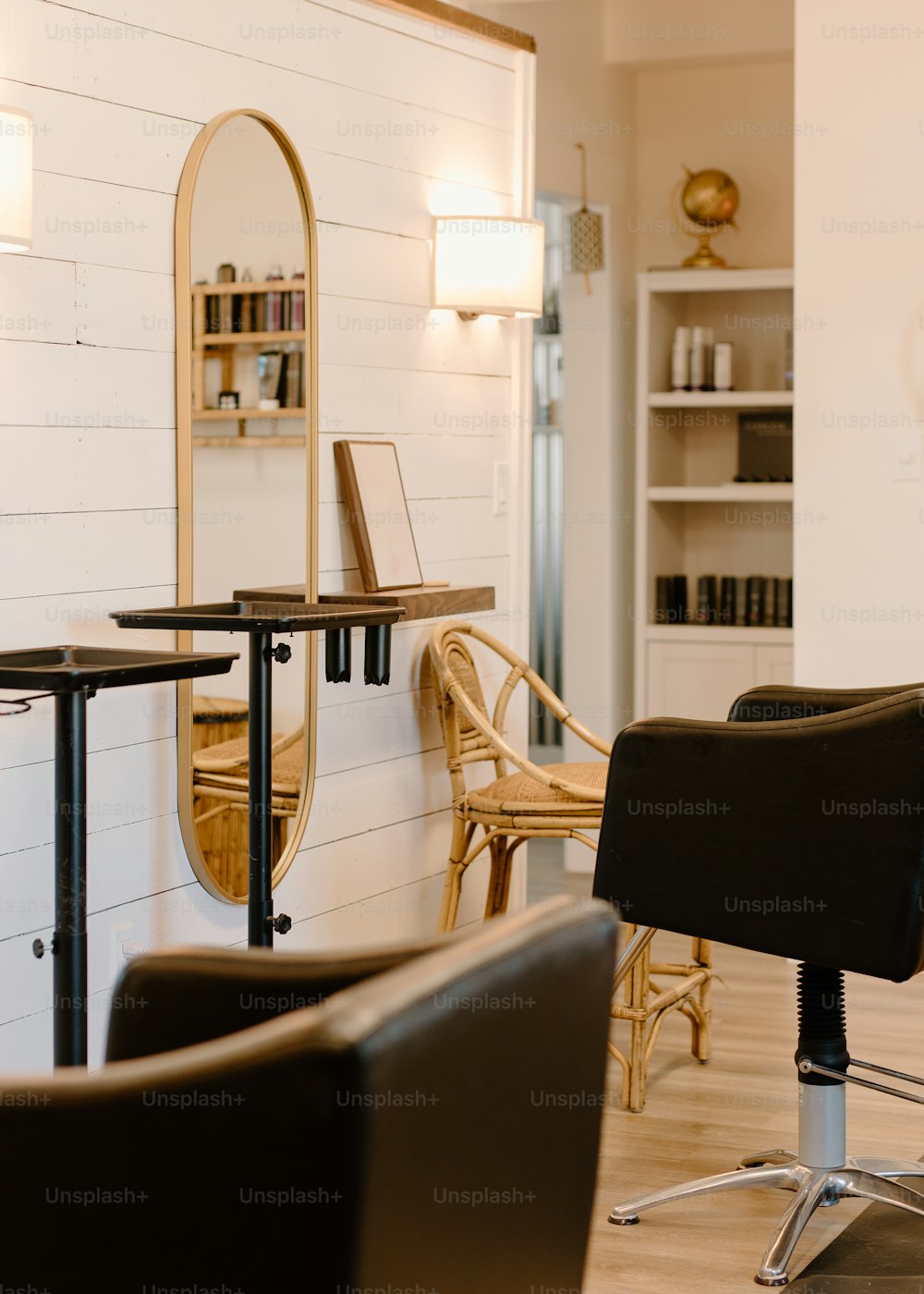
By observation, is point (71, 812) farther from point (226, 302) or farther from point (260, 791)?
point (226, 302)

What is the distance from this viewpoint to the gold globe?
5707 millimetres

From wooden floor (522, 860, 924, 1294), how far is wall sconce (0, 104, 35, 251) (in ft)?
5.74

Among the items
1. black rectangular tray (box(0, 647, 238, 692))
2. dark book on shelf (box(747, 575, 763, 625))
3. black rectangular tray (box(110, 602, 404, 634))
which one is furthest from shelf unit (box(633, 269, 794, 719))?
black rectangular tray (box(0, 647, 238, 692))

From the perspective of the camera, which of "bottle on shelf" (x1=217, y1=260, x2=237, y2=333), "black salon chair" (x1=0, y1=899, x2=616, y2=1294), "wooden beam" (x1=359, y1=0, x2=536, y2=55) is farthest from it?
"wooden beam" (x1=359, y1=0, x2=536, y2=55)

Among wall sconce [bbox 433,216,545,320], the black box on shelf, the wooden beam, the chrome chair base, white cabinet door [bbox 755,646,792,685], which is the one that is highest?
the wooden beam

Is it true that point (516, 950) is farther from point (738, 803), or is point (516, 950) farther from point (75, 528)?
point (75, 528)

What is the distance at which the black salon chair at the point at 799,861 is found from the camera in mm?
2375

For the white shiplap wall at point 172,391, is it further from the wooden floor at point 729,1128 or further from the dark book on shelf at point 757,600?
the dark book on shelf at point 757,600

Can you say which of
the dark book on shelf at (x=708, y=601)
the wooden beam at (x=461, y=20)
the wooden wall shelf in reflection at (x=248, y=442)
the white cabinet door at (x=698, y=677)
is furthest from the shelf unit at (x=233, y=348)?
the dark book on shelf at (x=708, y=601)

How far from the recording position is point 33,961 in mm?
2885

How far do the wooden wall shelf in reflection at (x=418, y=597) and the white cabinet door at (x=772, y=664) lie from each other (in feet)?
5.79

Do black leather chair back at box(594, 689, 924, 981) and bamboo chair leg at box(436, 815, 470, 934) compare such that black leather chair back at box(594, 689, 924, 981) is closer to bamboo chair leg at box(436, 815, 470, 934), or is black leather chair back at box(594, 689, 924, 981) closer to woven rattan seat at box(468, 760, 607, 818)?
woven rattan seat at box(468, 760, 607, 818)

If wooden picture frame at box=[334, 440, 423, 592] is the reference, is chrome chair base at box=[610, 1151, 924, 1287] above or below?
below

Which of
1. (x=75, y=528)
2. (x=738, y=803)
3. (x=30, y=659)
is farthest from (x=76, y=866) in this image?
(x=738, y=803)
